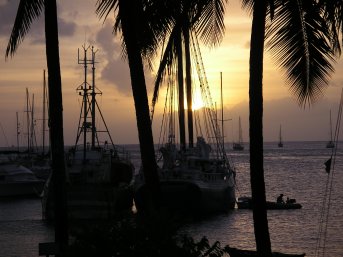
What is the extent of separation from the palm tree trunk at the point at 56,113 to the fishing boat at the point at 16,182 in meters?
53.6

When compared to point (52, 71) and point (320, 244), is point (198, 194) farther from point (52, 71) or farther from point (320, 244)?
point (52, 71)

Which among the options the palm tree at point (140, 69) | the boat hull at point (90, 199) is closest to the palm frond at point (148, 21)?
the palm tree at point (140, 69)

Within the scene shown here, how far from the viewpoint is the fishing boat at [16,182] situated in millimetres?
72950

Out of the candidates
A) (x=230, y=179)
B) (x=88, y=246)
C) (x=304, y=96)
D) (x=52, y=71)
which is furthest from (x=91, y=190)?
(x=88, y=246)

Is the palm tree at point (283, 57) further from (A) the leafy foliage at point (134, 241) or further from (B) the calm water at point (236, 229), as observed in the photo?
(B) the calm water at point (236, 229)

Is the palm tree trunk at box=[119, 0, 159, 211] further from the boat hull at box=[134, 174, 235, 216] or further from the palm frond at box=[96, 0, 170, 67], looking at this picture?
the boat hull at box=[134, 174, 235, 216]

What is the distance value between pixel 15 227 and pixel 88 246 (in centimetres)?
3888

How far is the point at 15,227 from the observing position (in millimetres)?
49594

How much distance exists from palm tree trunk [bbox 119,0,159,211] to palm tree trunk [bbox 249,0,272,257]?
8.36 ft

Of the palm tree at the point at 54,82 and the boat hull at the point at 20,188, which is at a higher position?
the palm tree at the point at 54,82

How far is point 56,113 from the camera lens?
19.9 m

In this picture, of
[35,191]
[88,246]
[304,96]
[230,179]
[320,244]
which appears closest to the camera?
[88,246]

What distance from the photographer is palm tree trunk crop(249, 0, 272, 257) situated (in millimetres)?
15680

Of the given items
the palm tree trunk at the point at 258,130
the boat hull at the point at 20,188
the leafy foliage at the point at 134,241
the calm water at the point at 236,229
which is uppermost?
the palm tree trunk at the point at 258,130
